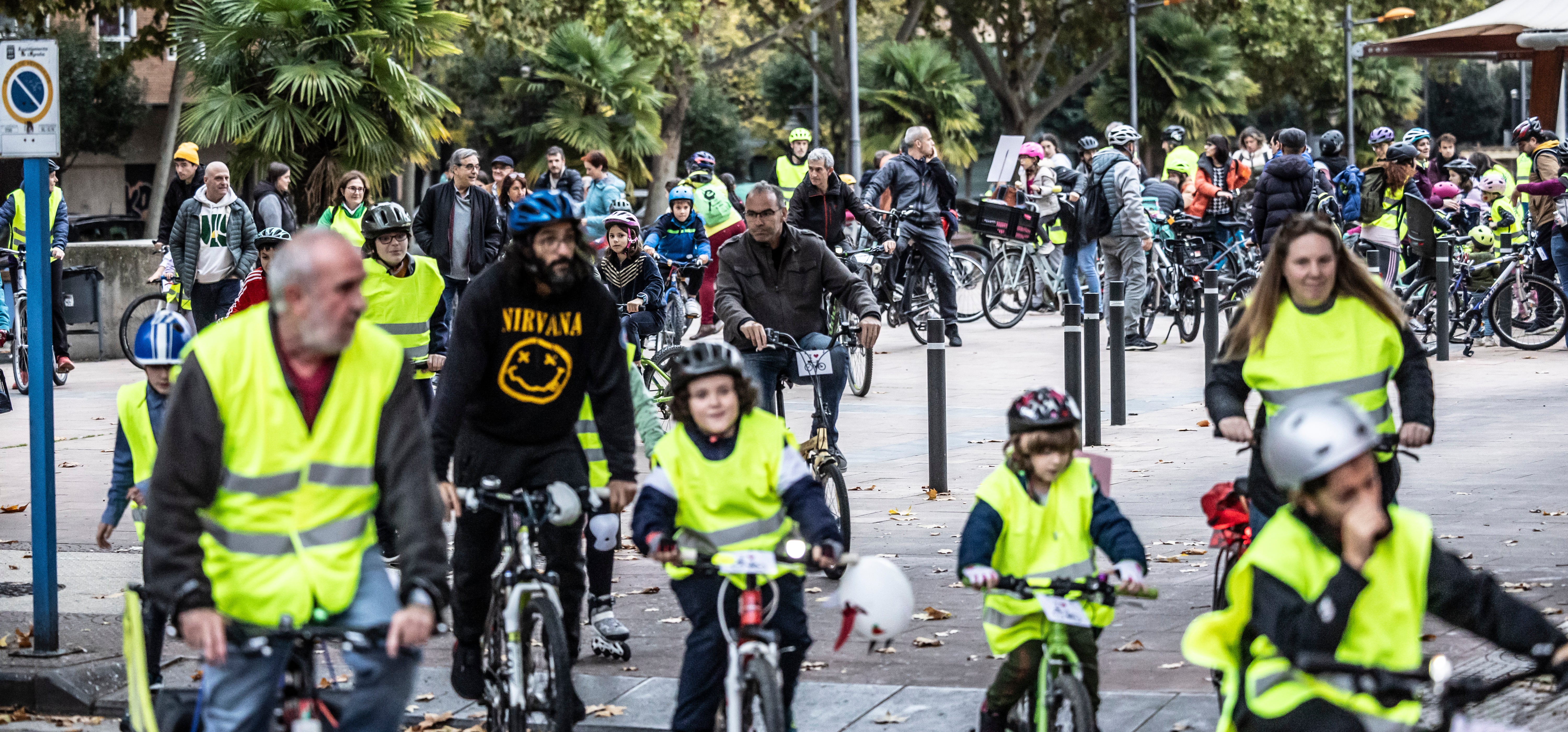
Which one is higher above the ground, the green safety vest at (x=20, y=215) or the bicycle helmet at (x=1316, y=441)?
the green safety vest at (x=20, y=215)

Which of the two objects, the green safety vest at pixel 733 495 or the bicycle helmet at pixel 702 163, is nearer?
the green safety vest at pixel 733 495

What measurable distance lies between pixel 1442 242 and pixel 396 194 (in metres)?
24.3

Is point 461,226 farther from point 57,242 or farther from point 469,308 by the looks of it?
point 469,308

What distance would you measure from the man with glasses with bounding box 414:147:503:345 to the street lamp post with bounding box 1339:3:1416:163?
99.0 feet

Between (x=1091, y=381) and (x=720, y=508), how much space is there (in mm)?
6877

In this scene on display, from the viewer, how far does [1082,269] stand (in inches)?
709

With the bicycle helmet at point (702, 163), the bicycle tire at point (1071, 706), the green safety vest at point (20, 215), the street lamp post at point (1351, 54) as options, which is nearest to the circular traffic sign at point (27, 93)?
the bicycle tire at point (1071, 706)

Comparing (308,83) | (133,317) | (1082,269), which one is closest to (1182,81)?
(1082,269)

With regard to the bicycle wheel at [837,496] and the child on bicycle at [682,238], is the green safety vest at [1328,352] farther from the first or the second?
the child on bicycle at [682,238]

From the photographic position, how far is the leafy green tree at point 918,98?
36406 mm

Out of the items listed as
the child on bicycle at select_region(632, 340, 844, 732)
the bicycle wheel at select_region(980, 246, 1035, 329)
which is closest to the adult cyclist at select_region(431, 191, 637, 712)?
the child on bicycle at select_region(632, 340, 844, 732)

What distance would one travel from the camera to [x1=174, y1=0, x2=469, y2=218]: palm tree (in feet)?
59.2

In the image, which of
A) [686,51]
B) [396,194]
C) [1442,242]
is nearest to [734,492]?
[1442,242]

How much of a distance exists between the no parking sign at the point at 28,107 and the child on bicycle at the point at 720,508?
10.7 feet
